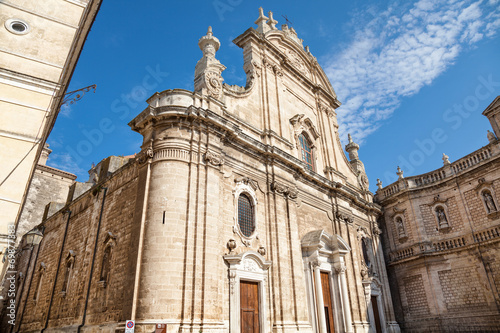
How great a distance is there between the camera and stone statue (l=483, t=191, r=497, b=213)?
17.6m

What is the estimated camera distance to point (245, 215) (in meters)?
13.4

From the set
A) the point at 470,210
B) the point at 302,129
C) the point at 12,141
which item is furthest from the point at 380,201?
the point at 12,141

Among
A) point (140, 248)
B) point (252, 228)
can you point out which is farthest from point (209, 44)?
point (140, 248)

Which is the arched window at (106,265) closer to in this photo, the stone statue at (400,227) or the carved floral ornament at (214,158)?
the carved floral ornament at (214,158)

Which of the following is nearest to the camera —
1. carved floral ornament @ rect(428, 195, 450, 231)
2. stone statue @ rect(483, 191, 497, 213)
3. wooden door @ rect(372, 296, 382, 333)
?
stone statue @ rect(483, 191, 497, 213)

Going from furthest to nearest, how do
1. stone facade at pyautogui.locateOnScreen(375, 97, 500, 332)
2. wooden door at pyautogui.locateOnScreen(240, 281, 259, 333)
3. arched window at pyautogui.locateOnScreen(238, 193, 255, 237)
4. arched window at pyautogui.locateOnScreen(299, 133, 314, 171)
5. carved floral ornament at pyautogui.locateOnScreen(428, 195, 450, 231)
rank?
carved floral ornament at pyautogui.locateOnScreen(428, 195, 450, 231) < arched window at pyautogui.locateOnScreen(299, 133, 314, 171) < stone facade at pyautogui.locateOnScreen(375, 97, 500, 332) < arched window at pyautogui.locateOnScreen(238, 193, 255, 237) < wooden door at pyautogui.locateOnScreen(240, 281, 259, 333)

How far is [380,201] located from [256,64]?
1254cm

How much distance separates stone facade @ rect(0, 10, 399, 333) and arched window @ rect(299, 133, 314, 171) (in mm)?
129

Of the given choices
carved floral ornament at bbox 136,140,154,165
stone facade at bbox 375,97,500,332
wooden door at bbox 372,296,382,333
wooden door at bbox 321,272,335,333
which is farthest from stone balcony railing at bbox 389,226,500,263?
carved floral ornament at bbox 136,140,154,165

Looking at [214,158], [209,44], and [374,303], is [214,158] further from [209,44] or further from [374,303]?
[374,303]

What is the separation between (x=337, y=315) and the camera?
15094mm

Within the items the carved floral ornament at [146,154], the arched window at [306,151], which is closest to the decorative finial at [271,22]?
the arched window at [306,151]

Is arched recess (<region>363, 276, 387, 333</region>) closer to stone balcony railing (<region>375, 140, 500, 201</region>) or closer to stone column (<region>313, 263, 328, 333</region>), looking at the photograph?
stone column (<region>313, 263, 328, 333</region>)

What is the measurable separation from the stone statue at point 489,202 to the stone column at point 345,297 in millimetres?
8604
